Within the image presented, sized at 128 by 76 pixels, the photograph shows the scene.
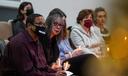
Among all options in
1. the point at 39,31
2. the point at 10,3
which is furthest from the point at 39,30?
the point at 10,3

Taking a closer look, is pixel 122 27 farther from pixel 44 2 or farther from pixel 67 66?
pixel 44 2

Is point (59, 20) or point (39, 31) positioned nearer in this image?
point (39, 31)

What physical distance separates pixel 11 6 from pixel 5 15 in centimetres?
17

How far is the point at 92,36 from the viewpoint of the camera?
12.4 feet

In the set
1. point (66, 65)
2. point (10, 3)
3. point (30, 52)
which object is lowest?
point (66, 65)

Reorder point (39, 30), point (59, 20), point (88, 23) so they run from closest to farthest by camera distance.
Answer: point (39, 30)
point (59, 20)
point (88, 23)

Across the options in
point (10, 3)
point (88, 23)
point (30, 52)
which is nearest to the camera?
point (30, 52)

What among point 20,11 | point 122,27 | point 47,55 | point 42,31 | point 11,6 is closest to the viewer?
point 122,27

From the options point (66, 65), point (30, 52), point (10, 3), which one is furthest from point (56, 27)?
point (10, 3)

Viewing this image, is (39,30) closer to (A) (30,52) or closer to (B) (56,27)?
(A) (30,52)

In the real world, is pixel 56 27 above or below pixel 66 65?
above

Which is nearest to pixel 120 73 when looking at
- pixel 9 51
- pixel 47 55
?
pixel 9 51

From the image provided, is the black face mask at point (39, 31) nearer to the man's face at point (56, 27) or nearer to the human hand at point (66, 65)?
the man's face at point (56, 27)

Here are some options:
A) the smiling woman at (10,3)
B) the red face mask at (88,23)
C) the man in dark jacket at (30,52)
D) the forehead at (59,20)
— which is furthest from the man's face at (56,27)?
the smiling woman at (10,3)
